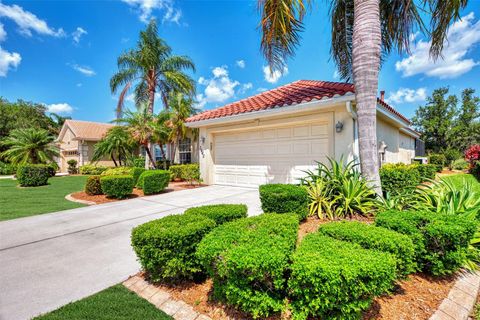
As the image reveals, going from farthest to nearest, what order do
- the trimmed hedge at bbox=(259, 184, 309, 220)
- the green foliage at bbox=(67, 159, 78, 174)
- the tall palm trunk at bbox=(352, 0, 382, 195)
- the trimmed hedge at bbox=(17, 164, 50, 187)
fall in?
1. the green foliage at bbox=(67, 159, 78, 174)
2. the trimmed hedge at bbox=(17, 164, 50, 187)
3. the tall palm trunk at bbox=(352, 0, 382, 195)
4. the trimmed hedge at bbox=(259, 184, 309, 220)

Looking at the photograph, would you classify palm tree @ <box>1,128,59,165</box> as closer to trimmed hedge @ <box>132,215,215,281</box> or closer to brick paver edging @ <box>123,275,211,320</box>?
brick paver edging @ <box>123,275,211,320</box>

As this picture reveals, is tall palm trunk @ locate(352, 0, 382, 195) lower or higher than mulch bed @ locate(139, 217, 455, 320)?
higher

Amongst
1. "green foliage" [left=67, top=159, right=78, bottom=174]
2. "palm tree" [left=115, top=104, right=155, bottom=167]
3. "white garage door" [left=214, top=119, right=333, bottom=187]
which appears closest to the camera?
"white garage door" [left=214, top=119, right=333, bottom=187]

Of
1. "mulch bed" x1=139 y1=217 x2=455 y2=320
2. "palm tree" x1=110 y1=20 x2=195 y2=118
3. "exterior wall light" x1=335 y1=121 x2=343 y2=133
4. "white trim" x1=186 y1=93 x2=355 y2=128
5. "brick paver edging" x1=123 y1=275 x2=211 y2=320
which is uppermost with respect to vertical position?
"palm tree" x1=110 y1=20 x2=195 y2=118

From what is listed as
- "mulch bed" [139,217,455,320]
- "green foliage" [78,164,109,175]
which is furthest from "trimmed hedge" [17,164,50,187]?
"mulch bed" [139,217,455,320]

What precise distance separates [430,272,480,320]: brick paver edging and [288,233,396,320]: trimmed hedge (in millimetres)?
948

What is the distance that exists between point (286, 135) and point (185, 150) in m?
9.52

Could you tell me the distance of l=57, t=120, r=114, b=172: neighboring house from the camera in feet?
74.9

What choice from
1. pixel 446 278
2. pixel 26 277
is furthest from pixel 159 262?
pixel 446 278

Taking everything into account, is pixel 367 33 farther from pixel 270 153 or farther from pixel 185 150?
pixel 185 150

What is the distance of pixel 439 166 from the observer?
1691 centimetres

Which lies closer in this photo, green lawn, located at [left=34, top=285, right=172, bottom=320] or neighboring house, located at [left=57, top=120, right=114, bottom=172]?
green lawn, located at [left=34, top=285, right=172, bottom=320]

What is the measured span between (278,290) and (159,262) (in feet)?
4.79

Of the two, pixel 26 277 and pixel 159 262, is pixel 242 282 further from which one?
pixel 26 277
